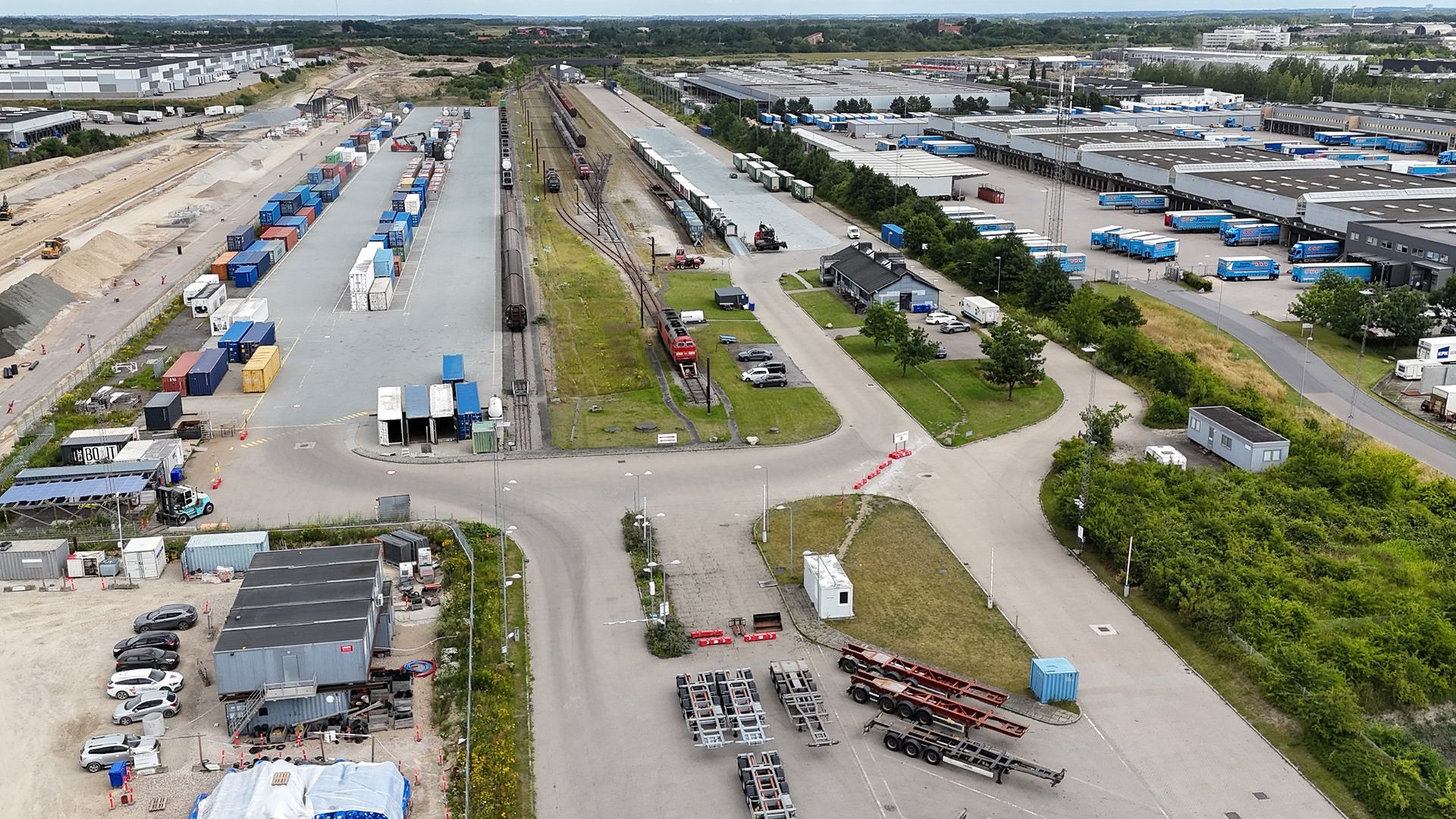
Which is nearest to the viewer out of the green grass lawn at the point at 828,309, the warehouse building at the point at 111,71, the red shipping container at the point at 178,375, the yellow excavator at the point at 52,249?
the red shipping container at the point at 178,375

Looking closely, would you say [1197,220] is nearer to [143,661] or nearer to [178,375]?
[178,375]

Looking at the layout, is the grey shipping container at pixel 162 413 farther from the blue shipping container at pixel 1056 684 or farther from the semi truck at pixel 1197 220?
the semi truck at pixel 1197 220

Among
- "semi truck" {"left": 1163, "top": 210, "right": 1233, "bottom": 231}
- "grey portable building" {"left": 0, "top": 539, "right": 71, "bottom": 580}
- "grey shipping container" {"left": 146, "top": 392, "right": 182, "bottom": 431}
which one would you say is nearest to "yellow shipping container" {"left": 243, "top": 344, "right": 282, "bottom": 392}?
"grey shipping container" {"left": 146, "top": 392, "right": 182, "bottom": 431}

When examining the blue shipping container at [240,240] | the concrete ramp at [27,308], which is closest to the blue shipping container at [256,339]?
the concrete ramp at [27,308]

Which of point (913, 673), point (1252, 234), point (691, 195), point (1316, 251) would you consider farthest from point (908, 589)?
point (691, 195)

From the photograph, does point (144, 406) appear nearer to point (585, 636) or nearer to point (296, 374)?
point (296, 374)

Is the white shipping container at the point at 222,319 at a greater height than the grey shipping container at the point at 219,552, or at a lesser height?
greater

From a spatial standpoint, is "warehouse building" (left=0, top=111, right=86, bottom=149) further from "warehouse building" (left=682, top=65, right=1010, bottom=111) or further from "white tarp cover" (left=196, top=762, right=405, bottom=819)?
"white tarp cover" (left=196, top=762, right=405, bottom=819)
